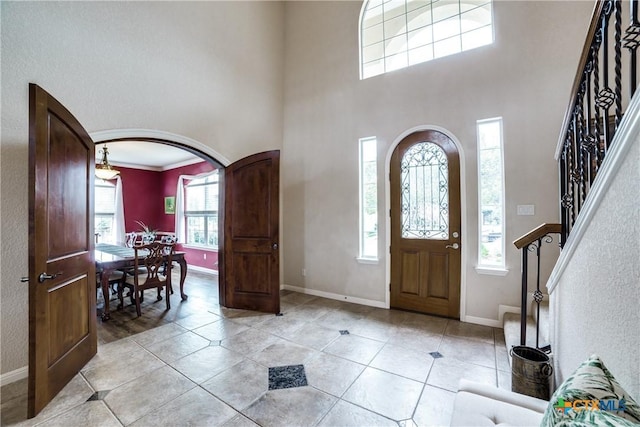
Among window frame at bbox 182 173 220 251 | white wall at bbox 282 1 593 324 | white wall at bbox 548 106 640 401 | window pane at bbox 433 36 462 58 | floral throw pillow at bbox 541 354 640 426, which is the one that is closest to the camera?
floral throw pillow at bbox 541 354 640 426

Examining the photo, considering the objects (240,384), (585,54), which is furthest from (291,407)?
(585,54)

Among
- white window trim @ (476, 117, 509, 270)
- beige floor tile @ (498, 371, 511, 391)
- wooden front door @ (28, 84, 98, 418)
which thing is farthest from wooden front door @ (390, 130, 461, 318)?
wooden front door @ (28, 84, 98, 418)

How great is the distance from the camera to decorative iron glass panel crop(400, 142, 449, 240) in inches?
139

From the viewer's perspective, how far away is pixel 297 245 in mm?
4820

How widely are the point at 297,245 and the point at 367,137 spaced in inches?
85.2

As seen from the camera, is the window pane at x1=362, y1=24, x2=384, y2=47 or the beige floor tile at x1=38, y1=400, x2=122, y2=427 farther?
the window pane at x1=362, y1=24, x2=384, y2=47

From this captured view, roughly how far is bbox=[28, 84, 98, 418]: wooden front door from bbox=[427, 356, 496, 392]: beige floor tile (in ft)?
9.45

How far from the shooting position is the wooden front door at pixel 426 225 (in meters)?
3.45

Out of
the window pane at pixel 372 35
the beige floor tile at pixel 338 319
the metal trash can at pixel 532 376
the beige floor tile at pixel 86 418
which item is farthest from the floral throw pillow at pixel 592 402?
the window pane at pixel 372 35

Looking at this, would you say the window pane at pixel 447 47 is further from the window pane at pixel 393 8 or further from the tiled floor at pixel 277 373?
the tiled floor at pixel 277 373

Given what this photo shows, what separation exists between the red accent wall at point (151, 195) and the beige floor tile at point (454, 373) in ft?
20.3

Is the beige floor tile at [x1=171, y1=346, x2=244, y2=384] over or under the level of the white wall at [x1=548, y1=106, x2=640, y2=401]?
under

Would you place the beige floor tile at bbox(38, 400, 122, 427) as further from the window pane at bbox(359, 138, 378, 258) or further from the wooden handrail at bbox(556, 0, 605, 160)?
the wooden handrail at bbox(556, 0, 605, 160)

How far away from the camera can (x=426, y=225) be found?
364cm
